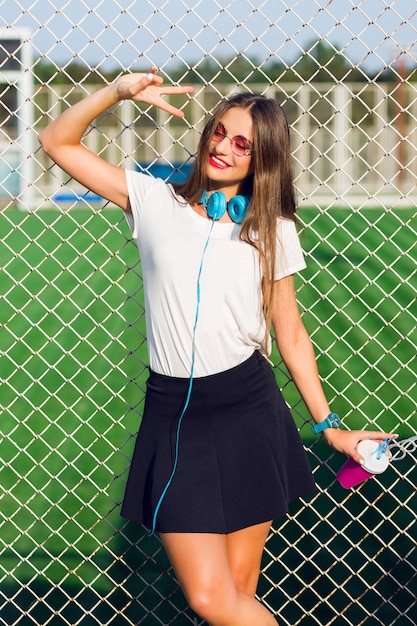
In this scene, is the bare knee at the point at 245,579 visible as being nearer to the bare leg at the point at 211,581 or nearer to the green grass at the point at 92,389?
the bare leg at the point at 211,581

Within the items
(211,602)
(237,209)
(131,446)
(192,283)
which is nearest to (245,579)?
(211,602)

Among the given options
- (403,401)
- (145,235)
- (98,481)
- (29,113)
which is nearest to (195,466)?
(145,235)

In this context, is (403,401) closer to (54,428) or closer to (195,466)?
(54,428)

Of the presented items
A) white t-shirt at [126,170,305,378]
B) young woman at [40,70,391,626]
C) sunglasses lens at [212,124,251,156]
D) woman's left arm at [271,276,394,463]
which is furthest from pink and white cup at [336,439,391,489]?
sunglasses lens at [212,124,251,156]

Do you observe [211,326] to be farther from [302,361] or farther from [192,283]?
[302,361]

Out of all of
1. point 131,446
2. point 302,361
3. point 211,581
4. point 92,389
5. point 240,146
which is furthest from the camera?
point 92,389

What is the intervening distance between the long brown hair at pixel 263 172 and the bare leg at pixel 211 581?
21.3 inches

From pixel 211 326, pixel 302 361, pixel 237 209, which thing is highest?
pixel 237 209

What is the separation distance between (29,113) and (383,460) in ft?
64.6

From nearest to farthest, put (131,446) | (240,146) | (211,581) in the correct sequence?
1. (211,581)
2. (240,146)
3. (131,446)

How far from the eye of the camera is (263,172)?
86.3 inches

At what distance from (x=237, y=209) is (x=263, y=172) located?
0.11 meters

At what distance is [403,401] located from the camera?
18.5ft

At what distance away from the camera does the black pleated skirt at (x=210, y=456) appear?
7.00 feet
